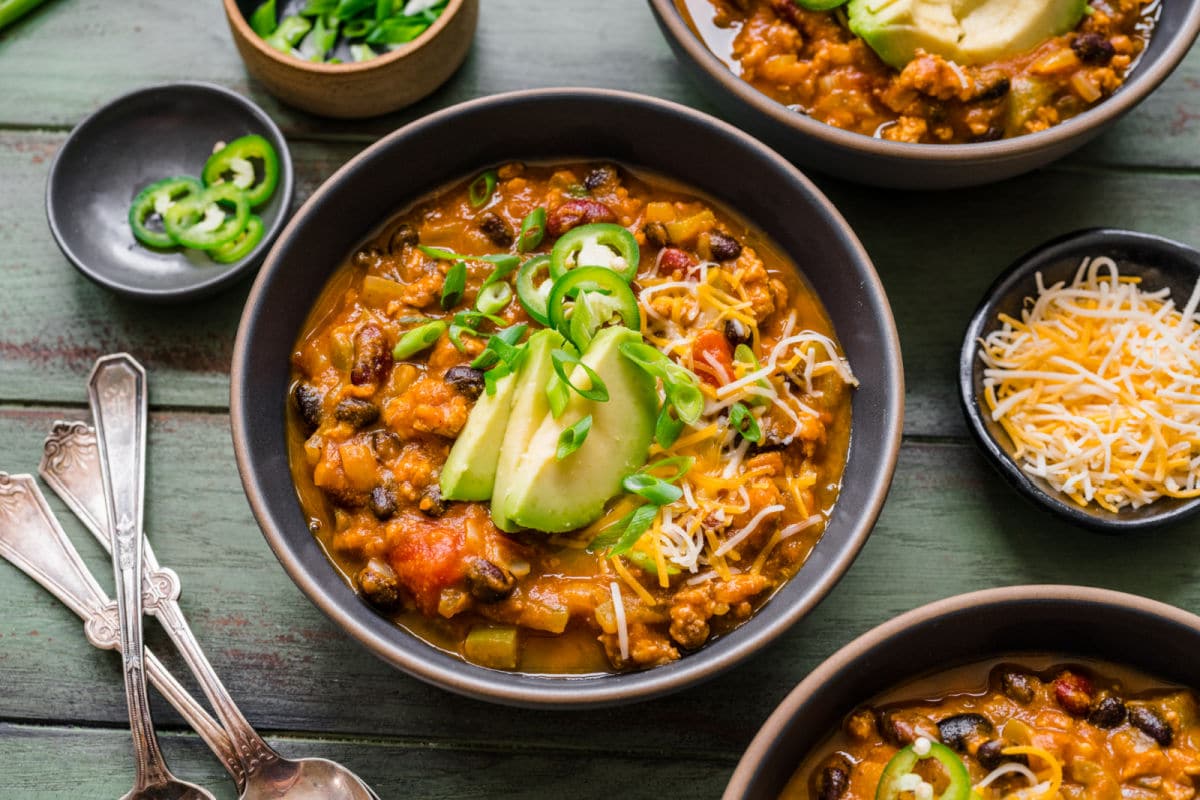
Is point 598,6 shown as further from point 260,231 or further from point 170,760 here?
point 170,760

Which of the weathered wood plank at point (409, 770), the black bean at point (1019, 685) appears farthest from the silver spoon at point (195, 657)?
the black bean at point (1019, 685)

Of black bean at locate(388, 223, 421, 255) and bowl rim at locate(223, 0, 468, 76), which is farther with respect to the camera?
bowl rim at locate(223, 0, 468, 76)

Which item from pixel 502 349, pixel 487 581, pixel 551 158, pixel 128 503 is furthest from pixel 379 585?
pixel 551 158

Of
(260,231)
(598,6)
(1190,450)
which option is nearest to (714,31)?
(598,6)

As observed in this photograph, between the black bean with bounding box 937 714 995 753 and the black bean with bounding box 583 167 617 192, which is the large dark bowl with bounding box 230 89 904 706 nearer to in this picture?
the black bean with bounding box 583 167 617 192

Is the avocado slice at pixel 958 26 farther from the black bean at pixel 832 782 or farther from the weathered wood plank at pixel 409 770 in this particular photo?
the weathered wood plank at pixel 409 770

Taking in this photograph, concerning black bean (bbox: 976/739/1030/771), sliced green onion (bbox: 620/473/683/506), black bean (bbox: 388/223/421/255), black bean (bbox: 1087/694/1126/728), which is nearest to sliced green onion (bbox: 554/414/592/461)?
sliced green onion (bbox: 620/473/683/506)
